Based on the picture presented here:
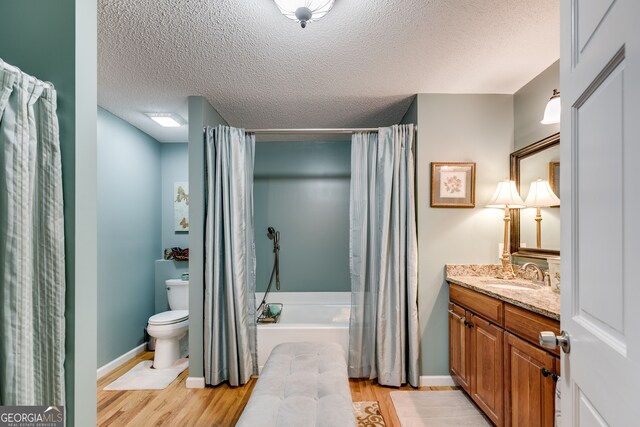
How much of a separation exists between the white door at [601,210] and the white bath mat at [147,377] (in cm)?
302

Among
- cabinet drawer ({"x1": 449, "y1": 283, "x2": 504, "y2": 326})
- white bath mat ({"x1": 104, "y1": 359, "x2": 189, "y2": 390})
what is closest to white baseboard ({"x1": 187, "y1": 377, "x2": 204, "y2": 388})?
white bath mat ({"x1": 104, "y1": 359, "x2": 189, "y2": 390})

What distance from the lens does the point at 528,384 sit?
1.73 meters

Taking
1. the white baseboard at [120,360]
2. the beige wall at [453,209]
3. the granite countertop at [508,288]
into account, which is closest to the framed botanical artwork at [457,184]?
the beige wall at [453,209]

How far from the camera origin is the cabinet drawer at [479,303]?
2033 millimetres

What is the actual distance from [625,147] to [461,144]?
7.78ft

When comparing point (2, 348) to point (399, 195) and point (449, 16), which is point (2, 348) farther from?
point (399, 195)

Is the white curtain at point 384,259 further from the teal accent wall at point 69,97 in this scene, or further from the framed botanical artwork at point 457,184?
the teal accent wall at point 69,97

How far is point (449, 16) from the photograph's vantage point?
1.82m

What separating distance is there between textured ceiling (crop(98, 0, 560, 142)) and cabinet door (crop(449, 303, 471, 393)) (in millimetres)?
1879

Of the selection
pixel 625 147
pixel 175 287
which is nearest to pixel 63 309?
pixel 625 147

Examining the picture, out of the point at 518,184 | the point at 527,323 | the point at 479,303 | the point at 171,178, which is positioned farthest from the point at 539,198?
the point at 171,178

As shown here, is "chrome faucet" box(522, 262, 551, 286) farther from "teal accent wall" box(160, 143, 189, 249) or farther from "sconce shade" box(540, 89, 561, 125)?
"teal accent wall" box(160, 143, 189, 249)

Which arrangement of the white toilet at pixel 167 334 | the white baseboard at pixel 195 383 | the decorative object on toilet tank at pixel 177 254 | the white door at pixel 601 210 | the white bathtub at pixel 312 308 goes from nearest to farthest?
the white door at pixel 601 210, the white baseboard at pixel 195 383, the white toilet at pixel 167 334, the white bathtub at pixel 312 308, the decorative object on toilet tank at pixel 177 254

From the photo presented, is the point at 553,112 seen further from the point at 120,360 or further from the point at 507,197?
the point at 120,360
